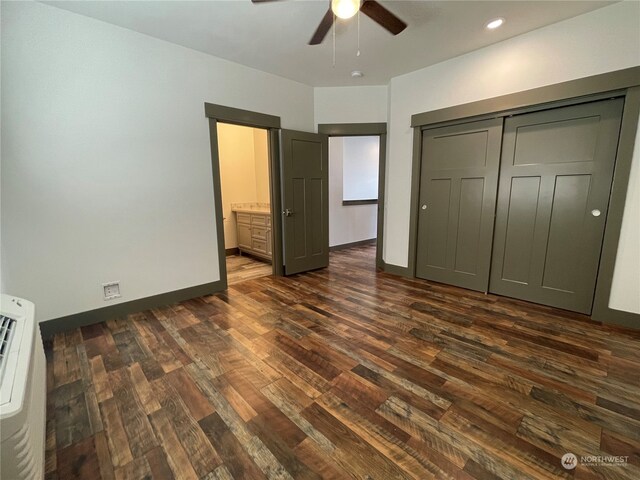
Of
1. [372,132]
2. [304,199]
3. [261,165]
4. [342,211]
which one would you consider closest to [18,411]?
[304,199]

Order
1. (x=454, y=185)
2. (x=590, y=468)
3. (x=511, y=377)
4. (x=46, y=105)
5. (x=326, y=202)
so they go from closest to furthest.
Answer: (x=590, y=468)
(x=511, y=377)
(x=46, y=105)
(x=454, y=185)
(x=326, y=202)

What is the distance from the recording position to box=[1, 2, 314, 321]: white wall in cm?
223

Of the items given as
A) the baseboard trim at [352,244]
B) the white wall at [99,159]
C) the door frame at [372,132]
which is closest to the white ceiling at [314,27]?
the white wall at [99,159]

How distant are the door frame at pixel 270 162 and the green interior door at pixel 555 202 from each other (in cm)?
277

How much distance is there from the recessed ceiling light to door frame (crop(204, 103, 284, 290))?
8.16 ft

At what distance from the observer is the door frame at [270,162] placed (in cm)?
323

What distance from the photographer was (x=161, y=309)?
2.98m

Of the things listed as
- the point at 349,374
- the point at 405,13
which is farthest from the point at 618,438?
the point at 405,13

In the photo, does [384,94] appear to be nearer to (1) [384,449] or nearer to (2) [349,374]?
(2) [349,374]

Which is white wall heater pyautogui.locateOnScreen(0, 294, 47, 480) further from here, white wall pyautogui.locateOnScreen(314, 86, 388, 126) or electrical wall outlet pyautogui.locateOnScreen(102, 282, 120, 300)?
white wall pyautogui.locateOnScreen(314, 86, 388, 126)

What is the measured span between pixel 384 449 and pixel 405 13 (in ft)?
10.5

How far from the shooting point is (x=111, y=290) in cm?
275

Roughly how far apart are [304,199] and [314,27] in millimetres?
2077

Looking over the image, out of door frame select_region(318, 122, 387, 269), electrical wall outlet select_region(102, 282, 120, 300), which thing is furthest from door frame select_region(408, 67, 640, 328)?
electrical wall outlet select_region(102, 282, 120, 300)
